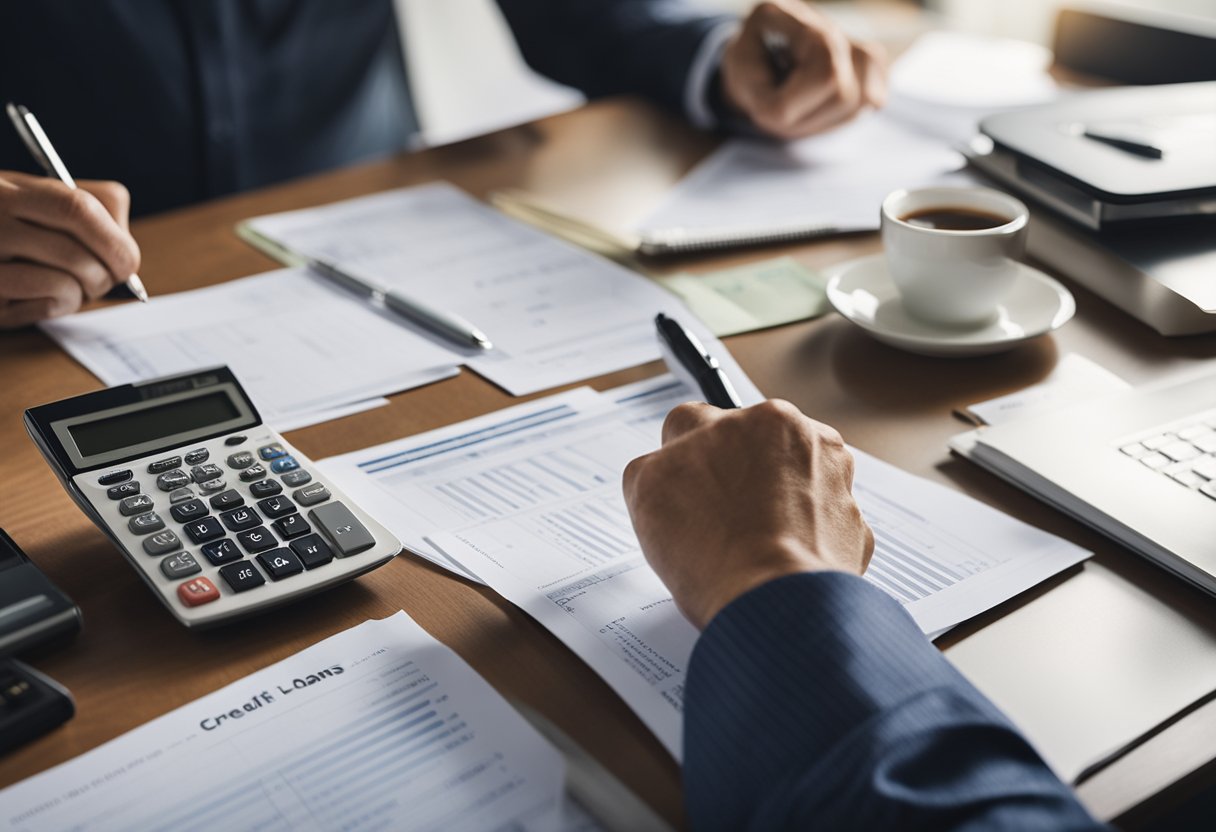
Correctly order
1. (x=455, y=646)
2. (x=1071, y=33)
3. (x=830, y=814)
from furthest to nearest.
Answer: (x=1071, y=33), (x=455, y=646), (x=830, y=814)

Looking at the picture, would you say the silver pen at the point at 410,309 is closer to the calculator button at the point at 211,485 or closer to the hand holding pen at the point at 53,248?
the hand holding pen at the point at 53,248

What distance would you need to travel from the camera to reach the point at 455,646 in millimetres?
545

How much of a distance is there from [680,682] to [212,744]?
213mm

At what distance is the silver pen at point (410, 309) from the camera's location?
2.77 ft

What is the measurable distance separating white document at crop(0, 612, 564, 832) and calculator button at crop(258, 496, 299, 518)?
9 cm

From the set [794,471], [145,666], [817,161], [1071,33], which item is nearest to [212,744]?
[145,666]

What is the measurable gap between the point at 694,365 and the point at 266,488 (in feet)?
0.98

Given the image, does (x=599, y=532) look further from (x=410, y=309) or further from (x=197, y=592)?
(x=410, y=309)

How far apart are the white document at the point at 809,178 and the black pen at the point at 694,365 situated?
27cm

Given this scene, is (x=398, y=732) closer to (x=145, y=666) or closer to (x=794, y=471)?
(x=145, y=666)

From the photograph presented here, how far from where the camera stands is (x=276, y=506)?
0.60 m

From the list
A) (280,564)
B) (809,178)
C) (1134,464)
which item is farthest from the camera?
(809,178)

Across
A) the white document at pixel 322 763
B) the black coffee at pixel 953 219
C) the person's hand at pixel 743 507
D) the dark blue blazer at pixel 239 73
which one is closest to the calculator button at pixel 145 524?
the white document at pixel 322 763

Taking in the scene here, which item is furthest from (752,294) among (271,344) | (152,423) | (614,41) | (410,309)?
(614,41)
